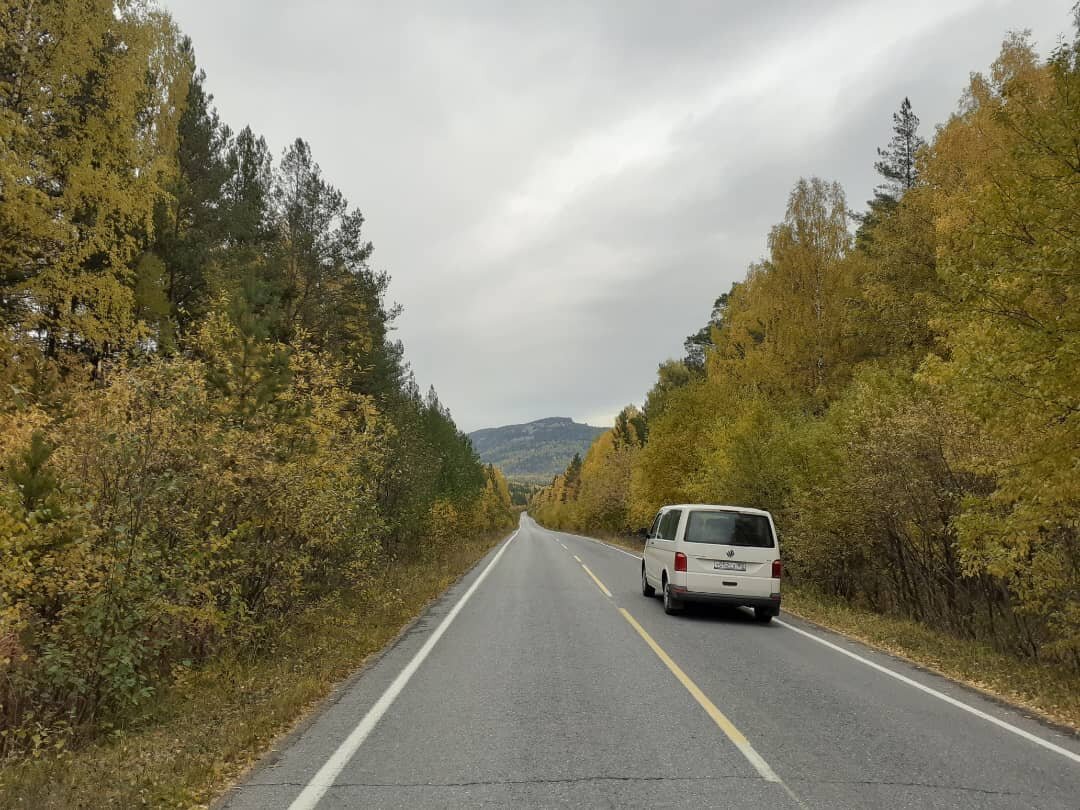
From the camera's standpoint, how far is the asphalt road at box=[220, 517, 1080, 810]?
4191mm

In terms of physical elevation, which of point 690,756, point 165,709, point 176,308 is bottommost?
point 165,709

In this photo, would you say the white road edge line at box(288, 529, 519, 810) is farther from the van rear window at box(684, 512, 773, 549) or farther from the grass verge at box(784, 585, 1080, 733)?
the grass verge at box(784, 585, 1080, 733)

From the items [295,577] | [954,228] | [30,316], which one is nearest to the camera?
[295,577]

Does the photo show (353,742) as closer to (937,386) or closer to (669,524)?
(669,524)

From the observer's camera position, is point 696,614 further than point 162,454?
Yes

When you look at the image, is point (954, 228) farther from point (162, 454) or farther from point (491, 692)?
point (162, 454)

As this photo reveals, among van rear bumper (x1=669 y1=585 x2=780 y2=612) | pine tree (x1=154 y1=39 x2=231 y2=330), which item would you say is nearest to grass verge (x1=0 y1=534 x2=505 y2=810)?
van rear bumper (x1=669 y1=585 x2=780 y2=612)

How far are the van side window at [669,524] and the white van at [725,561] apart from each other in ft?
1.21

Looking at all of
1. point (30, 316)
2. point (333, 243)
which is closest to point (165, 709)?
point (30, 316)

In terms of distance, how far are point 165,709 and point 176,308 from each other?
508 inches

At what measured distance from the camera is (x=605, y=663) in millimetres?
8023

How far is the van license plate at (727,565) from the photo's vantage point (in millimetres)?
11258

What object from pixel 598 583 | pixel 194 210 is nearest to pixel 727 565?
pixel 598 583

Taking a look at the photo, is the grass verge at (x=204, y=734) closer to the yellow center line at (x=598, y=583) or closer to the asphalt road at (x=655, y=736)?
the asphalt road at (x=655, y=736)
